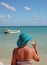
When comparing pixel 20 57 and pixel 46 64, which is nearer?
pixel 20 57

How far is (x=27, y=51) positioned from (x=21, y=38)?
0.19m

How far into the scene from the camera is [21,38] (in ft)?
9.93

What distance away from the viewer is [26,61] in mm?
3125

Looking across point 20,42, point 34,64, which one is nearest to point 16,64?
point 20,42

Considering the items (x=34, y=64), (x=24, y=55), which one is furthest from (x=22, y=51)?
(x=34, y=64)

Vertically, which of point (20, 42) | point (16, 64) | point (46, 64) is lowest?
point (46, 64)

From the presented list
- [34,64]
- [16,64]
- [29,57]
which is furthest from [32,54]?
[34,64]

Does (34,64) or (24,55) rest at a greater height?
(24,55)

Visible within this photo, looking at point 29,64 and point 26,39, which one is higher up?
point 26,39

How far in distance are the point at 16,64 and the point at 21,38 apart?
370 millimetres

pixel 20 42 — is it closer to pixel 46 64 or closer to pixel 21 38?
pixel 21 38

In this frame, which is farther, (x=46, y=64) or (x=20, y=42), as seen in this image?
(x=46, y=64)

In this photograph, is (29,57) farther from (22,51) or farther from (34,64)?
(34,64)

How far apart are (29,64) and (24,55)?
0.15 m
